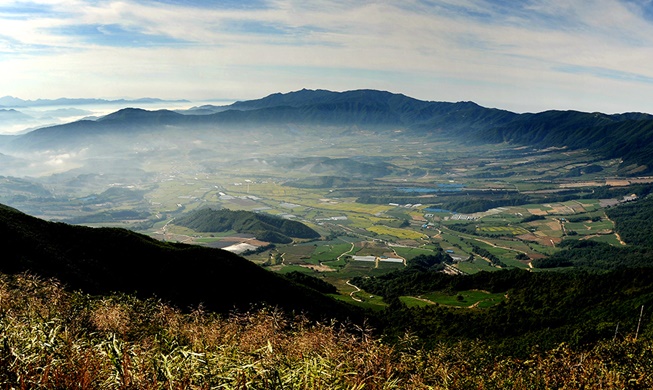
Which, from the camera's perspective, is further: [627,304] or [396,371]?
[627,304]

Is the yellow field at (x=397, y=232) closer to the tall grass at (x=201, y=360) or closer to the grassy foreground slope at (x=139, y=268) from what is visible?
the grassy foreground slope at (x=139, y=268)

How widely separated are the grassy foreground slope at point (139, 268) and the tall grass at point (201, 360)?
579 inches

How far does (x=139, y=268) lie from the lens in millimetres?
A: 48594

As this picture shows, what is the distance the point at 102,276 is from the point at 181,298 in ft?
26.0

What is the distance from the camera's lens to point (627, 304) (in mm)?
49531

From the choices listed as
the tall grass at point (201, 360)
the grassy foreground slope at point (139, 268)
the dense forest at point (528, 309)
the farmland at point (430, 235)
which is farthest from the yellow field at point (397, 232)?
the tall grass at point (201, 360)

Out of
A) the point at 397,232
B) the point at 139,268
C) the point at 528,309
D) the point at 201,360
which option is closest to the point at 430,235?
the point at 397,232

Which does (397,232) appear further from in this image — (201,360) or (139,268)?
(201,360)

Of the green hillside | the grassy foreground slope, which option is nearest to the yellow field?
the green hillside

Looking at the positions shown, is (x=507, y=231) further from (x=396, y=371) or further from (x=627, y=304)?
(x=396, y=371)

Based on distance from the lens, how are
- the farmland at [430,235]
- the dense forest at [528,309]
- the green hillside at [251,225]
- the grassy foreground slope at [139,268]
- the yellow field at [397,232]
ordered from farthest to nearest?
the yellow field at [397,232] → the green hillside at [251,225] → the farmland at [430,235] → the dense forest at [528,309] → the grassy foreground slope at [139,268]

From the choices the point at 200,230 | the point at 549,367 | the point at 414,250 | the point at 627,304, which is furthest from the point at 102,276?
the point at 200,230

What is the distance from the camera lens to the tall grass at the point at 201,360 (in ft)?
26.3

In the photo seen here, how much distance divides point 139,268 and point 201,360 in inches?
1727
